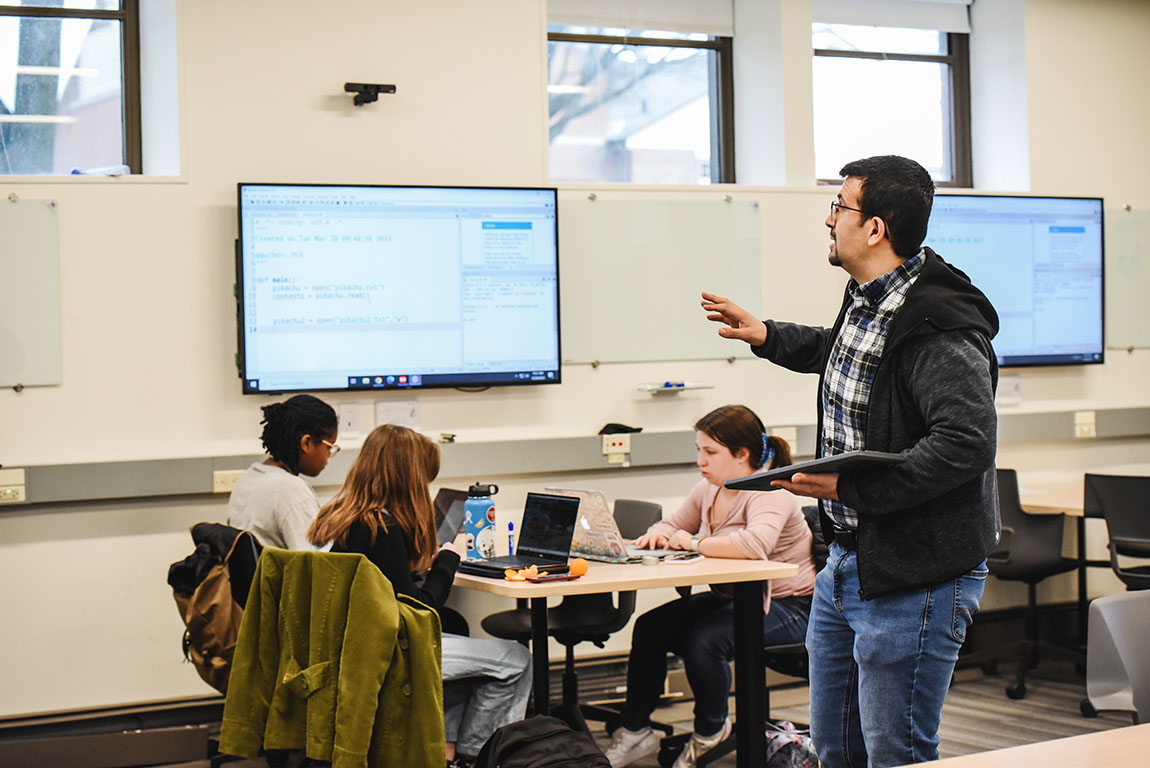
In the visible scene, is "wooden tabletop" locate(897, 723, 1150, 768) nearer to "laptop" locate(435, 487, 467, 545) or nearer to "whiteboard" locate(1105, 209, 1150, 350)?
"laptop" locate(435, 487, 467, 545)

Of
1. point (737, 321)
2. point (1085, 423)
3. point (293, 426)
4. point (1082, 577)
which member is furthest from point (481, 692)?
point (1085, 423)

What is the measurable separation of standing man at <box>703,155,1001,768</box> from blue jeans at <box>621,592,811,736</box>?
1.39m

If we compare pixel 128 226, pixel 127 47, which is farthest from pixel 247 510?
pixel 127 47

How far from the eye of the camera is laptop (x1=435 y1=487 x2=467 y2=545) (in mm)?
3686

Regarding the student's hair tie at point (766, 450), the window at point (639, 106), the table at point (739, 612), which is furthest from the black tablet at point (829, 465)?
the window at point (639, 106)

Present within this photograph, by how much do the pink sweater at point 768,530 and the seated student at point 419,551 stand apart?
2.49 feet

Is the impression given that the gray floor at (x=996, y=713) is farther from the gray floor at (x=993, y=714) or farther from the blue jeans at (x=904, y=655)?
the blue jeans at (x=904, y=655)

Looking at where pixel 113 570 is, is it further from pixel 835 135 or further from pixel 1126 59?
pixel 1126 59

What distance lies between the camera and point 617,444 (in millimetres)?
4422

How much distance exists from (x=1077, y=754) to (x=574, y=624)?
2542 millimetres

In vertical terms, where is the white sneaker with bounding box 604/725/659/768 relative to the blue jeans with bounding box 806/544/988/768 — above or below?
below

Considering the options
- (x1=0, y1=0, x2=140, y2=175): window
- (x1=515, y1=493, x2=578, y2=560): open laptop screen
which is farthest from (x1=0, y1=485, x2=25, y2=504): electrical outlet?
(x1=515, y1=493, x2=578, y2=560): open laptop screen

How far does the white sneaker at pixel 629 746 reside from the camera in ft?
11.6

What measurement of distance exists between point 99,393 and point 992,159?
13.8 feet
